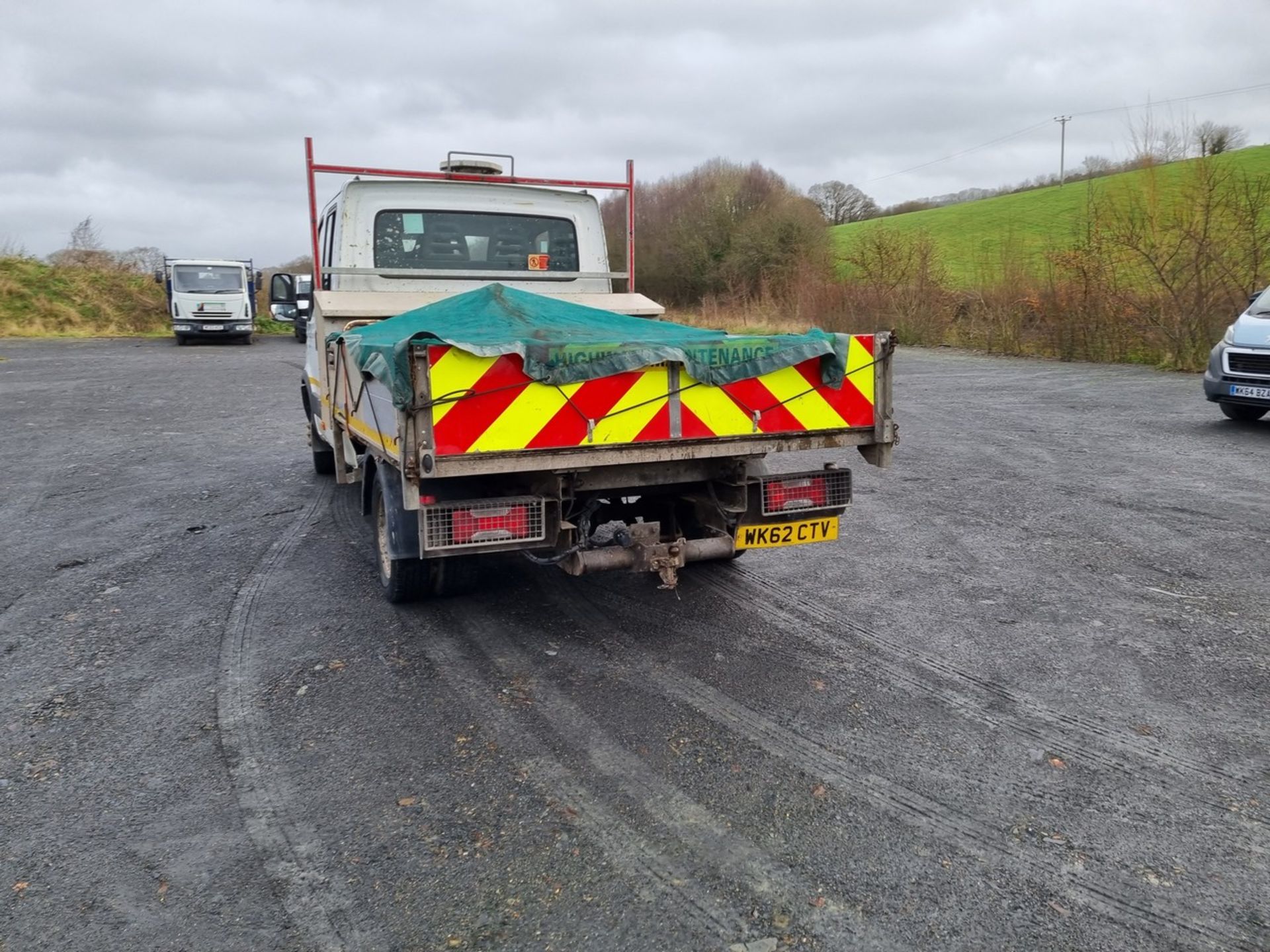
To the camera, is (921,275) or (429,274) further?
(921,275)

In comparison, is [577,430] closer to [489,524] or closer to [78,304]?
[489,524]

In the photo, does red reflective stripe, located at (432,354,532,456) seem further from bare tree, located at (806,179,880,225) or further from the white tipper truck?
bare tree, located at (806,179,880,225)

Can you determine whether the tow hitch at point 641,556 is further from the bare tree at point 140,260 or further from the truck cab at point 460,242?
the bare tree at point 140,260

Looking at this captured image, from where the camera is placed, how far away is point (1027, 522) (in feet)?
22.4

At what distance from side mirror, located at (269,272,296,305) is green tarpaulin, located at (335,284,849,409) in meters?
2.86

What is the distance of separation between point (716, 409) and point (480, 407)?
1.09m

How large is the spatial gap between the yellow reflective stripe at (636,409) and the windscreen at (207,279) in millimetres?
28835

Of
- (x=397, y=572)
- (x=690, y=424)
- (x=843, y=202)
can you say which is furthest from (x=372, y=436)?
(x=843, y=202)

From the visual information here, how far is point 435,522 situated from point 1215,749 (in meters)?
3.16

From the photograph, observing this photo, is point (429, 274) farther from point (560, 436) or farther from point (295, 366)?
point (295, 366)

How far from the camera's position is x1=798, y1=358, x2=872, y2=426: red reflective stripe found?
4473 millimetres

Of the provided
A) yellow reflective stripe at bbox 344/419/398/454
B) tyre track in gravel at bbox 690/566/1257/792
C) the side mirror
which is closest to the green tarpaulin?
yellow reflective stripe at bbox 344/419/398/454

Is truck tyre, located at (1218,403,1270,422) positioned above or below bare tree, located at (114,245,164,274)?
below

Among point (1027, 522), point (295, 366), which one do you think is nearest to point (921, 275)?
point (295, 366)
